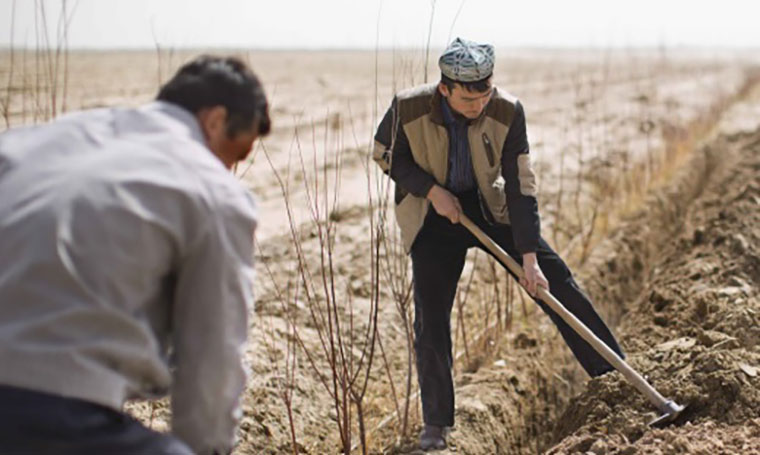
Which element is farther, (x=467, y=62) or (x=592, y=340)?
(x=592, y=340)

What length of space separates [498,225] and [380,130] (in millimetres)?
533

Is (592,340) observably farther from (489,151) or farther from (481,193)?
(489,151)

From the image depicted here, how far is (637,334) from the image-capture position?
171 inches

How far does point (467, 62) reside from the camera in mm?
2785

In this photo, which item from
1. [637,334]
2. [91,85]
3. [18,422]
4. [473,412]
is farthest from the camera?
[91,85]

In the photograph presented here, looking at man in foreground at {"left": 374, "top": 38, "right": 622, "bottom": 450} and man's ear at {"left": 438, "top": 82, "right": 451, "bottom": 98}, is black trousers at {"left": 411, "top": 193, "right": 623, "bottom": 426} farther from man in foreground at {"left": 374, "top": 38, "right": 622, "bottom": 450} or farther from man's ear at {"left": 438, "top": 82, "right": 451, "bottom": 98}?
man's ear at {"left": 438, "top": 82, "right": 451, "bottom": 98}

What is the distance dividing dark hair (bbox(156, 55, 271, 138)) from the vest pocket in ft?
4.80

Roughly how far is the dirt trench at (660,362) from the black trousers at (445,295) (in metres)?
0.26

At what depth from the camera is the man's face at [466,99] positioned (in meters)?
2.86

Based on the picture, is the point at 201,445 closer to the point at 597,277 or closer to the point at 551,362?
the point at 551,362

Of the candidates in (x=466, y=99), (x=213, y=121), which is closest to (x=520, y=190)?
(x=466, y=99)

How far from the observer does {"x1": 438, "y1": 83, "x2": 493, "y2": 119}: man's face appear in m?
2.86

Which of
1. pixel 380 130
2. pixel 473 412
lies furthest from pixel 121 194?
pixel 473 412

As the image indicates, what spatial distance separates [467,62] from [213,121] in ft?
4.26
